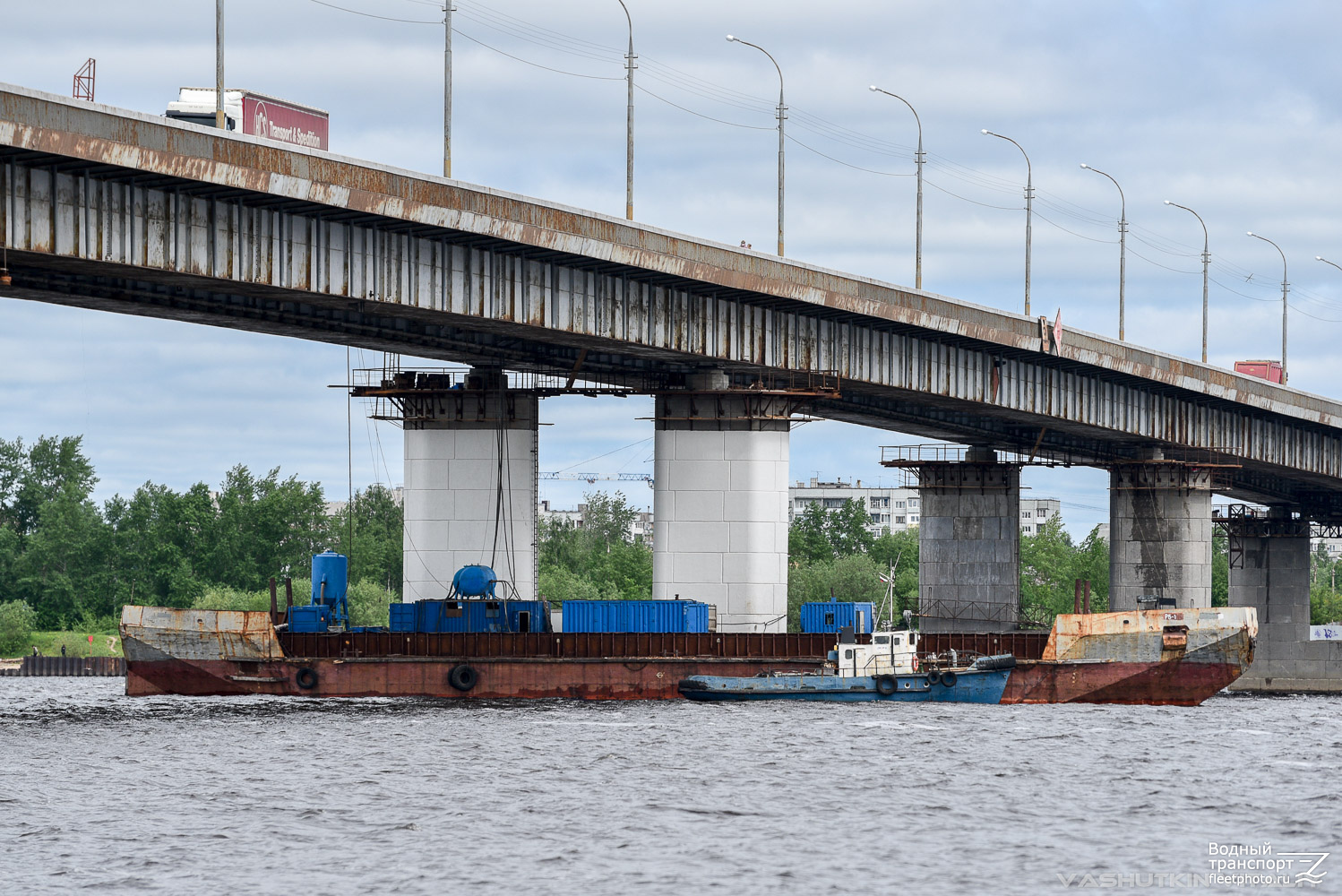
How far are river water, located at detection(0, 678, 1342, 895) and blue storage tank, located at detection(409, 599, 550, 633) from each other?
460 cm

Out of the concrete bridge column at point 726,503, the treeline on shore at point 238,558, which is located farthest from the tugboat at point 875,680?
the treeline on shore at point 238,558

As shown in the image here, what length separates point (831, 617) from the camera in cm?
7506

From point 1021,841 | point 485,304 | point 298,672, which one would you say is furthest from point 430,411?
point 1021,841

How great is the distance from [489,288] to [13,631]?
310 feet

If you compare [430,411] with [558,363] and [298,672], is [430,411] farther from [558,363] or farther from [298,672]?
[298,672]

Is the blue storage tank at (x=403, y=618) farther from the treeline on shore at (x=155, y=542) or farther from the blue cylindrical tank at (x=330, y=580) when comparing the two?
the treeline on shore at (x=155, y=542)

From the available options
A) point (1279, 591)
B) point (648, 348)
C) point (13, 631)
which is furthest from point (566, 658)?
point (13, 631)

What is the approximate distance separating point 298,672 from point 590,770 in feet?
79.5

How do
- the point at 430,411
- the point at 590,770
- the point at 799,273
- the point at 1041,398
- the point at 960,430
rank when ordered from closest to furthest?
1. the point at 590,770
2. the point at 799,273
3. the point at 430,411
4. the point at 1041,398
5. the point at 960,430

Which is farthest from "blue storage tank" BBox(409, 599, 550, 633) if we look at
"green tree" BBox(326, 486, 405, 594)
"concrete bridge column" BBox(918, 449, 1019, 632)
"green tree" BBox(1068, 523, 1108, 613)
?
"green tree" BBox(1068, 523, 1108, 613)

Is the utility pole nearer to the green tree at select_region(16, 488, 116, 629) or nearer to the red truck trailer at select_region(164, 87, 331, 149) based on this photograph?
the red truck trailer at select_region(164, 87, 331, 149)

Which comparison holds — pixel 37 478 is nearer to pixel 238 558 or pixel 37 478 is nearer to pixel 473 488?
pixel 238 558

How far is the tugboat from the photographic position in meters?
69.2

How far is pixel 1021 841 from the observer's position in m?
39.5
